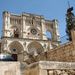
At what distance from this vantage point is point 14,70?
6242 mm

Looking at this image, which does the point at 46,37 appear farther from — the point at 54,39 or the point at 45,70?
the point at 45,70

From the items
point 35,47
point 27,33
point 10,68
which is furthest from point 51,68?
point 27,33

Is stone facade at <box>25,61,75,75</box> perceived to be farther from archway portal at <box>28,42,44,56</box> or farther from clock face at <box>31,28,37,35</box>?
clock face at <box>31,28,37,35</box>

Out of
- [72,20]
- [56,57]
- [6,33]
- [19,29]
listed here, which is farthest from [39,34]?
[56,57]

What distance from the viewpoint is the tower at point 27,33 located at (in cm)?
5012

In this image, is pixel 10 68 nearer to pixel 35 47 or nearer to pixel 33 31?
pixel 35 47

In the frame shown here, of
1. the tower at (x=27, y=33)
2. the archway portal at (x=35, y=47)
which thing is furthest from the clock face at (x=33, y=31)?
the archway portal at (x=35, y=47)

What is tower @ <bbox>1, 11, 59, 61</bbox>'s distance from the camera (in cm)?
5012

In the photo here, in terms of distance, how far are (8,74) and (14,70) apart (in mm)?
220

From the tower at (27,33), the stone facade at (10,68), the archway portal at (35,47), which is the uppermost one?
the tower at (27,33)

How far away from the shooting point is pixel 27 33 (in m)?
55.9

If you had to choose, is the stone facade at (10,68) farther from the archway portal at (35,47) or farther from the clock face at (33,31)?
the clock face at (33,31)

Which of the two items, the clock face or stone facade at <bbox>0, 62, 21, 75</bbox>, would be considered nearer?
stone facade at <bbox>0, 62, 21, 75</bbox>

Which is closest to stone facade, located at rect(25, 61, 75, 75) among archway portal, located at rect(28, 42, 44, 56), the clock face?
archway portal, located at rect(28, 42, 44, 56)
